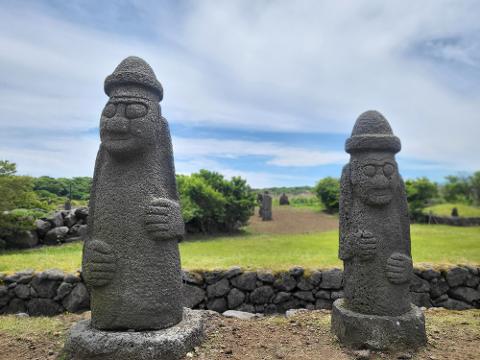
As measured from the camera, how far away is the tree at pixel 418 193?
24.4m

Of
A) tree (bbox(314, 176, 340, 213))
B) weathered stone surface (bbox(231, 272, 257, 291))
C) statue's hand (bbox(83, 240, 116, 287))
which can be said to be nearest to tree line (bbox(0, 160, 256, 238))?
weathered stone surface (bbox(231, 272, 257, 291))

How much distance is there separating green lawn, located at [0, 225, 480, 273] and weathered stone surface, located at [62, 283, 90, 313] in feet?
1.98

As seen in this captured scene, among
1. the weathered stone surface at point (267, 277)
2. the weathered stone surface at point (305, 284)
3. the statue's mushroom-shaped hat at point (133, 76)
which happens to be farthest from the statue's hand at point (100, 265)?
the weathered stone surface at point (305, 284)

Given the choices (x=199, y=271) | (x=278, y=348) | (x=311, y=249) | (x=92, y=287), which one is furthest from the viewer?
(x=311, y=249)

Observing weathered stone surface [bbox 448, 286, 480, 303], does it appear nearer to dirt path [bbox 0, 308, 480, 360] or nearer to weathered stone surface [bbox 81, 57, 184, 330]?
dirt path [bbox 0, 308, 480, 360]

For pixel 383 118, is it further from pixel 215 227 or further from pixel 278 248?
pixel 215 227

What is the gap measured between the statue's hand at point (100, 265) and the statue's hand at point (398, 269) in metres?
3.51

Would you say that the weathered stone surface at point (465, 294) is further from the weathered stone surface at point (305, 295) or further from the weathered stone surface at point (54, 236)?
the weathered stone surface at point (54, 236)

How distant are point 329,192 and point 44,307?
24.9 m

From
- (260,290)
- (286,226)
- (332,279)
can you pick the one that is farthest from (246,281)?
(286,226)

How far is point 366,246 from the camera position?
17.2 feet

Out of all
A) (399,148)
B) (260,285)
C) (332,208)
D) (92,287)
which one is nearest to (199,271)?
(260,285)

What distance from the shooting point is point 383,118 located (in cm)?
561

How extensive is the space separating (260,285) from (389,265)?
12.2 feet
